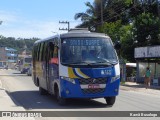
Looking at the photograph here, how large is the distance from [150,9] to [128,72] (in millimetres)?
15386

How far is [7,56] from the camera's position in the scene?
613ft

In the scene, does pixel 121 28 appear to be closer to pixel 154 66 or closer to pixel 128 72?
pixel 128 72

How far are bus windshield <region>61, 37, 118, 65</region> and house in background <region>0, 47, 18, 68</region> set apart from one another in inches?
6315

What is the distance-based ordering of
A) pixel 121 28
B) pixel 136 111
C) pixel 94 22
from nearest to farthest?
pixel 136 111
pixel 121 28
pixel 94 22

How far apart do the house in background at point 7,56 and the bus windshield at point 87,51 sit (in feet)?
526

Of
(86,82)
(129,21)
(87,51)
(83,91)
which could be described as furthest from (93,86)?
(129,21)

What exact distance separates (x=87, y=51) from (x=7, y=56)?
173913 mm

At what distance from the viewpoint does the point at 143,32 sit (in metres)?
51.7

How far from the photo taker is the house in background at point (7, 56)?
179m

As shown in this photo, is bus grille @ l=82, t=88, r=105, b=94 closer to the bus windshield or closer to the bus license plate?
the bus license plate

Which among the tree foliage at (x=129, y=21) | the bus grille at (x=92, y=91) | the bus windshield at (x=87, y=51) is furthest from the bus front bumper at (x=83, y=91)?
the tree foliage at (x=129, y=21)

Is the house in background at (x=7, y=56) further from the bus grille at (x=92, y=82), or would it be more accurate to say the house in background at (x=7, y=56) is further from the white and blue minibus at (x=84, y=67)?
the bus grille at (x=92, y=82)

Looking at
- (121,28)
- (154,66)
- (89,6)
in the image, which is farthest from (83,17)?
(154,66)

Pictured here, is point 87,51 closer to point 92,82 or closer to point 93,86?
point 92,82
